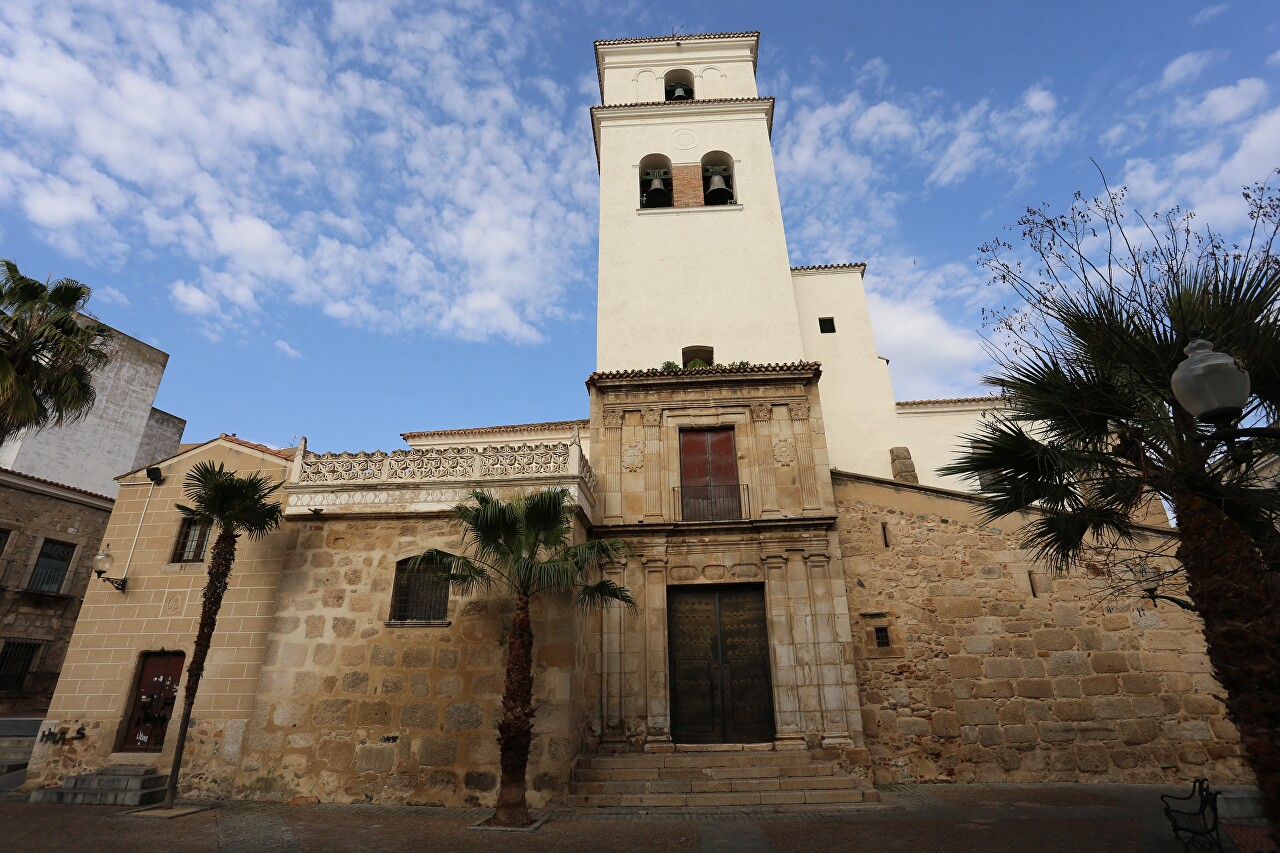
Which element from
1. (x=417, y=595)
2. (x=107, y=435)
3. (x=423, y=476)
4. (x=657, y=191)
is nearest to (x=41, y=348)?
(x=423, y=476)

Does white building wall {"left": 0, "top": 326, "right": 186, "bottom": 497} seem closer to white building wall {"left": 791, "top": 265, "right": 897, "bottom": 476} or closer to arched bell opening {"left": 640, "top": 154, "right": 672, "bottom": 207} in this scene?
arched bell opening {"left": 640, "top": 154, "right": 672, "bottom": 207}

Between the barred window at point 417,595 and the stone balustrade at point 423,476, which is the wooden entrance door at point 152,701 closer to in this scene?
the stone balustrade at point 423,476

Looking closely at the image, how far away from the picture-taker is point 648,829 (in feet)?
28.8

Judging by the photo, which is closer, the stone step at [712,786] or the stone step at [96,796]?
the stone step at [712,786]

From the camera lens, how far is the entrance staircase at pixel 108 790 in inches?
416

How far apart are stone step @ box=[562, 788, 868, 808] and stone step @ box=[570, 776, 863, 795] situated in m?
0.10

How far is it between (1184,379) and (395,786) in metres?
11.5

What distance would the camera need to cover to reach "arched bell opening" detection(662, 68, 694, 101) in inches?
900

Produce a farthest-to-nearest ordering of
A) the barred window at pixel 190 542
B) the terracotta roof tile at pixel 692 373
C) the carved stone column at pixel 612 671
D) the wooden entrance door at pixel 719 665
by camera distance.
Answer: the terracotta roof tile at pixel 692 373, the barred window at pixel 190 542, the wooden entrance door at pixel 719 665, the carved stone column at pixel 612 671

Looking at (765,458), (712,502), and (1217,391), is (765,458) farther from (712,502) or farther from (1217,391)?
(1217,391)

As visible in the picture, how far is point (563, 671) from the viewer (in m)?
10.9

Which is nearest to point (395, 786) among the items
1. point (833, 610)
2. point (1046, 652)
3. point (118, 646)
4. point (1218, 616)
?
point (118, 646)

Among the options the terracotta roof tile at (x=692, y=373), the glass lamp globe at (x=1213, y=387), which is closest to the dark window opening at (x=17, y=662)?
the terracotta roof tile at (x=692, y=373)

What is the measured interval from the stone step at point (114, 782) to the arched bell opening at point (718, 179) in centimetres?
1812
